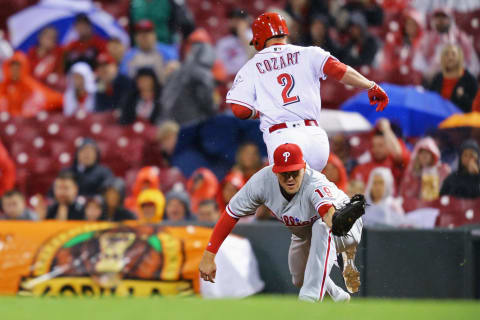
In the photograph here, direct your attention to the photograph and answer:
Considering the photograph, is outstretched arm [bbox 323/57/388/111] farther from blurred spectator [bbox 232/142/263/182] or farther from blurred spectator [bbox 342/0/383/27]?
blurred spectator [bbox 342/0/383/27]

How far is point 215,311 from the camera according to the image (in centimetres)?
554

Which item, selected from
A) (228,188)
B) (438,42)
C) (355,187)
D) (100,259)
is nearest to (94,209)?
(100,259)

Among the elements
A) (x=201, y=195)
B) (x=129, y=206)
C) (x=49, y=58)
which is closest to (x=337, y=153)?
(x=201, y=195)

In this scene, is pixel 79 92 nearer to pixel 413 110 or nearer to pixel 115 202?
pixel 115 202

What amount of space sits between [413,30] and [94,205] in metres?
3.75

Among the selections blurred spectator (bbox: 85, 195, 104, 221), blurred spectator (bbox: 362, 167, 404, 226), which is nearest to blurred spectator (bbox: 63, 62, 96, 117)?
blurred spectator (bbox: 85, 195, 104, 221)

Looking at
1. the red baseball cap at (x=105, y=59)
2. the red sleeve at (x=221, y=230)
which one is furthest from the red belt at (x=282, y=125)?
the red baseball cap at (x=105, y=59)

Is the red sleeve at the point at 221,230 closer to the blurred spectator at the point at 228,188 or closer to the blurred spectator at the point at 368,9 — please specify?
the blurred spectator at the point at 228,188

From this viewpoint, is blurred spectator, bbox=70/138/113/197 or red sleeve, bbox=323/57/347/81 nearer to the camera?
red sleeve, bbox=323/57/347/81

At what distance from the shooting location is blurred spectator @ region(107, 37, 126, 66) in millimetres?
12141

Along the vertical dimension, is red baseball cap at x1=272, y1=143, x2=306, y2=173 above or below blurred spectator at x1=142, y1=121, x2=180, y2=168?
below

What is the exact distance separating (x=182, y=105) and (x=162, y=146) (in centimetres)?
51

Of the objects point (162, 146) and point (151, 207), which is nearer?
point (151, 207)

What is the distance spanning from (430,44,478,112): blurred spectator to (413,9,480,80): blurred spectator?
0.55 ft
